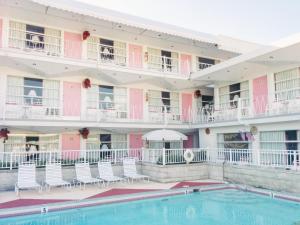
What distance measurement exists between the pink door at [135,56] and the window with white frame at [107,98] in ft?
6.17

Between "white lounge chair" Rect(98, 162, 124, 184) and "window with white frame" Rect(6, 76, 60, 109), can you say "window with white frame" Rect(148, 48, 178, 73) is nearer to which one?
"window with white frame" Rect(6, 76, 60, 109)

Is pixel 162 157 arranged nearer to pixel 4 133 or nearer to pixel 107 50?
pixel 107 50

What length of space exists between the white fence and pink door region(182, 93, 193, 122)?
489cm

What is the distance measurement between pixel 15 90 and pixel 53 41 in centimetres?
369

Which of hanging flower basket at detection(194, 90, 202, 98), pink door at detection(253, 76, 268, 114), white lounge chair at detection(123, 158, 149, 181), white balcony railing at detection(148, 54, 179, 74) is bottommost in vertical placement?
white lounge chair at detection(123, 158, 149, 181)

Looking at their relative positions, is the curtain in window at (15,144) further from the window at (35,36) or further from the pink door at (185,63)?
the pink door at (185,63)

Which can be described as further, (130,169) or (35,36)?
(35,36)

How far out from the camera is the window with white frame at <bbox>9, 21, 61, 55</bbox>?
53.3 feet

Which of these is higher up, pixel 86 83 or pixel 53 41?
pixel 53 41

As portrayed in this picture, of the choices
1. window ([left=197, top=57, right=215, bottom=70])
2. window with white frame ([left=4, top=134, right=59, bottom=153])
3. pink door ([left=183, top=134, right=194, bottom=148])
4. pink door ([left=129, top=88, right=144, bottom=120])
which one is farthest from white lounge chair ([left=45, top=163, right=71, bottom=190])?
window ([left=197, top=57, right=215, bottom=70])

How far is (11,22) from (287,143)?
1653cm

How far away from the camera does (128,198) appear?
1181cm

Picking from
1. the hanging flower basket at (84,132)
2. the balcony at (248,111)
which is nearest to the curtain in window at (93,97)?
the hanging flower basket at (84,132)

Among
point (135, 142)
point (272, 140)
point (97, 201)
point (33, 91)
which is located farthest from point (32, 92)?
point (272, 140)
